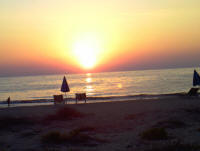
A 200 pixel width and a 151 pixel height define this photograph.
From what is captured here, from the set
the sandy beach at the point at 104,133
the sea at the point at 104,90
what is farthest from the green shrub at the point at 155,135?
the sea at the point at 104,90

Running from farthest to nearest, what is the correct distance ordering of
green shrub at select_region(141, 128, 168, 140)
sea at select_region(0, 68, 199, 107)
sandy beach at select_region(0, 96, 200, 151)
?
sea at select_region(0, 68, 199, 107), green shrub at select_region(141, 128, 168, 140), sandy beach at select_region(0, 96, 200, 151)

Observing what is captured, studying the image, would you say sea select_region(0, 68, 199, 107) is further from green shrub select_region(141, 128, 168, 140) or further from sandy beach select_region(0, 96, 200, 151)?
green shrub select_region(141, 128, 168, 140)

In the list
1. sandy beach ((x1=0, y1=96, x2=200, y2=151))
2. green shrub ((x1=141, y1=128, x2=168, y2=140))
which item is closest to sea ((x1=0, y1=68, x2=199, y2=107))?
sandy beach ((x1=0, y1=96, x2=200, y2=151))

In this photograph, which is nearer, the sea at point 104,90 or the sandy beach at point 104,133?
the sandy beach at point 104,133

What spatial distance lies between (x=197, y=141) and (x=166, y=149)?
1.63 m

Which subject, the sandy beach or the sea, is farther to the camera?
the sea

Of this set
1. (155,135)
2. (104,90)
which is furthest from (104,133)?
(104,90)

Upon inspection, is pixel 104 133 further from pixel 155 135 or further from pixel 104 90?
pixel 104 90

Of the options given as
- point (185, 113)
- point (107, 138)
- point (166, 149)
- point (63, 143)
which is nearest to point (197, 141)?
point (166, 149)

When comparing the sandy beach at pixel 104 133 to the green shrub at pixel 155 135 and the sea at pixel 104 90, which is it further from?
the sea at pixel 104 90

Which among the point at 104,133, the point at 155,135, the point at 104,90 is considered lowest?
the point at 104,133

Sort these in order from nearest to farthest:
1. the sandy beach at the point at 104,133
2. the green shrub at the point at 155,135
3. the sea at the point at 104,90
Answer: the sandy beach at the point at 104,133 → the green shrub at the point at 155,135 → the sea at the point at 104,90

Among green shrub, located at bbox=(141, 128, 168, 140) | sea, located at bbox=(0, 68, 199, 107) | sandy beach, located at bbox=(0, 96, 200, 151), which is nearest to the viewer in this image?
sandy beach, located at bbox=(0, 96, 200, 151)

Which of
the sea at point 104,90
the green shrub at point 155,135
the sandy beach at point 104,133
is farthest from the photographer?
the sea at point 104,90
